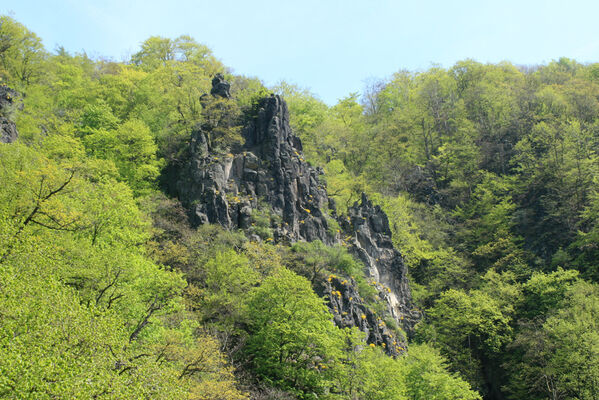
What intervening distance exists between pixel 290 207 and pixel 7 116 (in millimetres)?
23050

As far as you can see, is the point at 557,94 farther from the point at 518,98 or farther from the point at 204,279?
the point at 204,279

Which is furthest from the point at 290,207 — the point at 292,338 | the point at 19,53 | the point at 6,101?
the point at 19,53

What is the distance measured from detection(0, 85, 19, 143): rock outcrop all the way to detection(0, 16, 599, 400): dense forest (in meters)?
0.16

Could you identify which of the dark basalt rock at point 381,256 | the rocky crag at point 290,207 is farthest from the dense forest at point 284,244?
the dark basalt rock at point 381,256

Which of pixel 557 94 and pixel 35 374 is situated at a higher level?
pixel 557 94

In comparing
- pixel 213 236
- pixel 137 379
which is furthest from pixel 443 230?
pixel 137 379

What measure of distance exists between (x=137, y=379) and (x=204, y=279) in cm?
1245

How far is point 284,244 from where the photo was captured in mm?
32719

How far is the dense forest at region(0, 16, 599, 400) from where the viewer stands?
16328 millimetres

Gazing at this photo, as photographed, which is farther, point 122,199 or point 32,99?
point 32,99

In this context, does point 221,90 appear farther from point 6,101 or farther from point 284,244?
point 6,101

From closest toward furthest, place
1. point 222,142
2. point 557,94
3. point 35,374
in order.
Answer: point 35,374, point 222,142, point 557,94

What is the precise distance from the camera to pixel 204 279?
85.2 ft

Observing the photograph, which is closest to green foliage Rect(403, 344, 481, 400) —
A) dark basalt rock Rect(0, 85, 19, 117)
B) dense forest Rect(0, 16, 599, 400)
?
dense forest Rect(0, 16, 599, 400)
